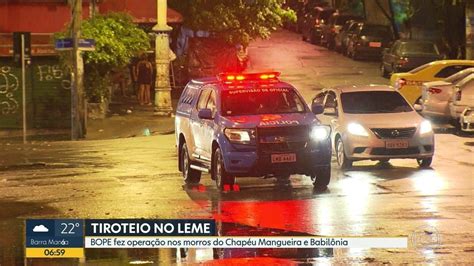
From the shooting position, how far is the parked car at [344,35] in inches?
2064

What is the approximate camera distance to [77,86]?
32031 mm

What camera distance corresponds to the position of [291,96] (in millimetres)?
19141

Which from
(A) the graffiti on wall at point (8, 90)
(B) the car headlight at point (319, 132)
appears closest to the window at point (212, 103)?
(B) the car headlight at point (319, 132)

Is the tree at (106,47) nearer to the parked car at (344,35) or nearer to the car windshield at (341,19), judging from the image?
the parked car at (344,35)

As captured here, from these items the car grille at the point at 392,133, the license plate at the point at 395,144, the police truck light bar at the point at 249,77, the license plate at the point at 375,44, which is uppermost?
the police truck light bar at the point at 249,77

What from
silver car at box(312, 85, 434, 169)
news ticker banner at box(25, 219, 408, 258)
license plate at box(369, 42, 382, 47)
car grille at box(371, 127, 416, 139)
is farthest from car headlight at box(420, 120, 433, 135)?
license plate at box(369, 42, 382, 47)

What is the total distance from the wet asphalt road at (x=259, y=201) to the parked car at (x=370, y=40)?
79.1 feet

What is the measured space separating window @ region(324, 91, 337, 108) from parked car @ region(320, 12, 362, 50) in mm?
33613

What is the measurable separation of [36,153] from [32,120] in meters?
8.67

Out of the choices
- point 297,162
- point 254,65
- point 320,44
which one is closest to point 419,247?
point 297,162

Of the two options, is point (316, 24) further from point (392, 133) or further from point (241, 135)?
point (241, 135)

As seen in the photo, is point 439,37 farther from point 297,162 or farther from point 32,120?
point 297,162

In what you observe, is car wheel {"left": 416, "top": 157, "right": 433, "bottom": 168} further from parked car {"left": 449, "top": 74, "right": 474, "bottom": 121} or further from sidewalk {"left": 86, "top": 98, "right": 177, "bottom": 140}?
sidewalk {"left": 86, "top": 98, "right": 177, "bottom": 140}

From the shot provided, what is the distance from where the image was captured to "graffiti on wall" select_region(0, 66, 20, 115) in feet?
116
